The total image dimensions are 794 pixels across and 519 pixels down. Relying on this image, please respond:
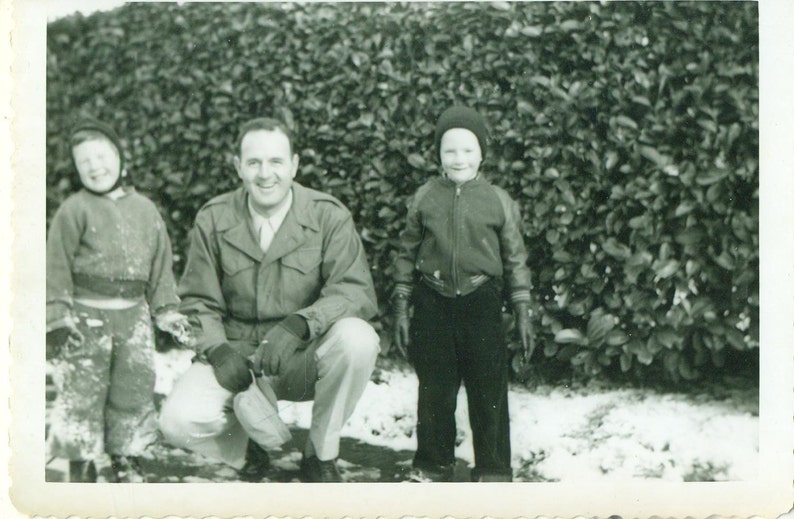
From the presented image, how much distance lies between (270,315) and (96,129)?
1.32 meters

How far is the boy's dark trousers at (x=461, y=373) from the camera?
443 cm

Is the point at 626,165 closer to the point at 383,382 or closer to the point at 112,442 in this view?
the point at 383,382

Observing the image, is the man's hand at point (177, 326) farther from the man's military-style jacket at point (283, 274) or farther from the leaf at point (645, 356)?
the leaf at point (645, 356)

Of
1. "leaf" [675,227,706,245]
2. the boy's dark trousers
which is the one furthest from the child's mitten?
"leaf" [675,227,706,245]

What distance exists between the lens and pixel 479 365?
4.43 metres

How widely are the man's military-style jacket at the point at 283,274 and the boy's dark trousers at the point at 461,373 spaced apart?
34cm

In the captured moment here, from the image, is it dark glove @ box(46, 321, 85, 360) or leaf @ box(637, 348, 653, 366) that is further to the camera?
dark glove @ box(46, 321, 85, 360)

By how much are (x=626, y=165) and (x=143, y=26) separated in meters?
2.58

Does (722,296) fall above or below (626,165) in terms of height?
below

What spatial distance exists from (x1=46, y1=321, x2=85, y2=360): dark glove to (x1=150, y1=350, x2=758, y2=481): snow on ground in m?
1.12

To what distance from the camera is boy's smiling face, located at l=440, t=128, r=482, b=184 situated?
4.45m

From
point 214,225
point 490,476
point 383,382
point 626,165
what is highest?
point 626,165

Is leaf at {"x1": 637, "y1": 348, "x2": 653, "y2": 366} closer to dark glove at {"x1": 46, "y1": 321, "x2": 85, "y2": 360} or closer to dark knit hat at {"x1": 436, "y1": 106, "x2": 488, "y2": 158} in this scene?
dark knit hat at {"x1": 436, "y1": 106, "x2": 488, "y2": 158}

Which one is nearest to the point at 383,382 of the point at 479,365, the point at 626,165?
the point at 479,365
